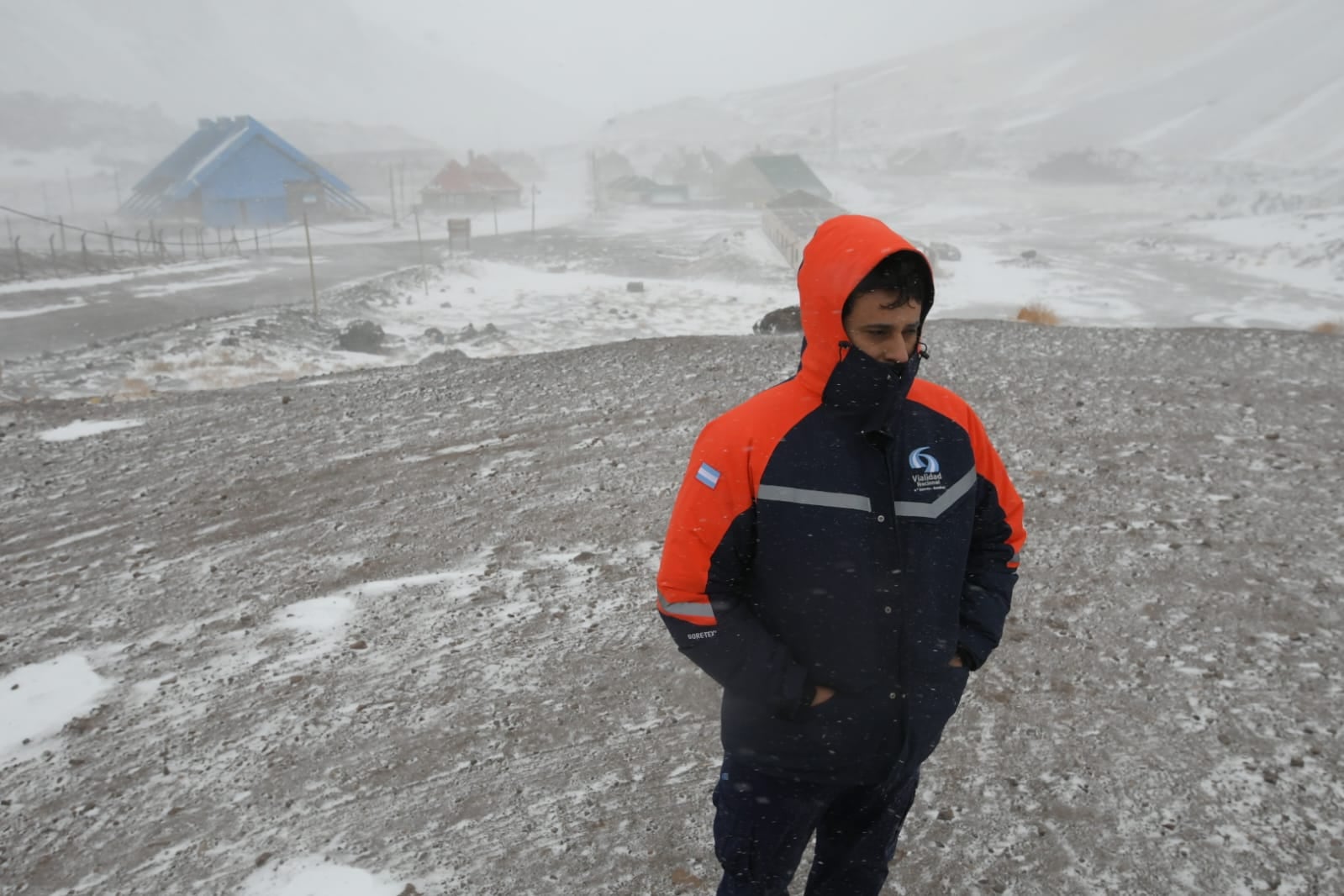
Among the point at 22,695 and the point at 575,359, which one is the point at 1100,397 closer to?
the point at 575,359

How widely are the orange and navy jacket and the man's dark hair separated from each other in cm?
6

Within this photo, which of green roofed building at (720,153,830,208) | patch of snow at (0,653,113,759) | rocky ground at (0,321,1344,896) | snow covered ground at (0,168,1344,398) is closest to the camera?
rocky ground at (0,321,1344,896)

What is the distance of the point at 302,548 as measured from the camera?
212 inches

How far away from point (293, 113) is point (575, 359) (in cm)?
15551

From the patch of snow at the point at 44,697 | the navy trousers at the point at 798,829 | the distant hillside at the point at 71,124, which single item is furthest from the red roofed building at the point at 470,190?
the navy trousers at the point at 798,829

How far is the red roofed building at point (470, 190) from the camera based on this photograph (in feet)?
208

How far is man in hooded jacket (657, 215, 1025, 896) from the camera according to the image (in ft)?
6.06

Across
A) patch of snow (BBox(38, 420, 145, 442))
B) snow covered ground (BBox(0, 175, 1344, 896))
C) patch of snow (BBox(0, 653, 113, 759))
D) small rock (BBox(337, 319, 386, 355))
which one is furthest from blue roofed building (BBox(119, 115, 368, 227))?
patch of snow (BBox(0, 653, 113, 759))

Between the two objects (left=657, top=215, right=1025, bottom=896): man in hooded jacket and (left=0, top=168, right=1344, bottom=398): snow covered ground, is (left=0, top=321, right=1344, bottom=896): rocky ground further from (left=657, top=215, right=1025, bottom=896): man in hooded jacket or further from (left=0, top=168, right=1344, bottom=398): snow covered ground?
(left=0, top=168, right=1344, bottom=398): snow covered ground

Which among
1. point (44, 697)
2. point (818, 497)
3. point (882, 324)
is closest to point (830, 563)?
point (818, 497)

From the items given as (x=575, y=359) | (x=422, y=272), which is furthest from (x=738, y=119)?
(x=575, y=359)

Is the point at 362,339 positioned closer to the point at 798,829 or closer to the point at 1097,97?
the point at 798,829

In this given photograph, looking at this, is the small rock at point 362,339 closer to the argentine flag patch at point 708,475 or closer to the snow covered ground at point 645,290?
the snow covered ground at point 645,290

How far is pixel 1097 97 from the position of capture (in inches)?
4806
